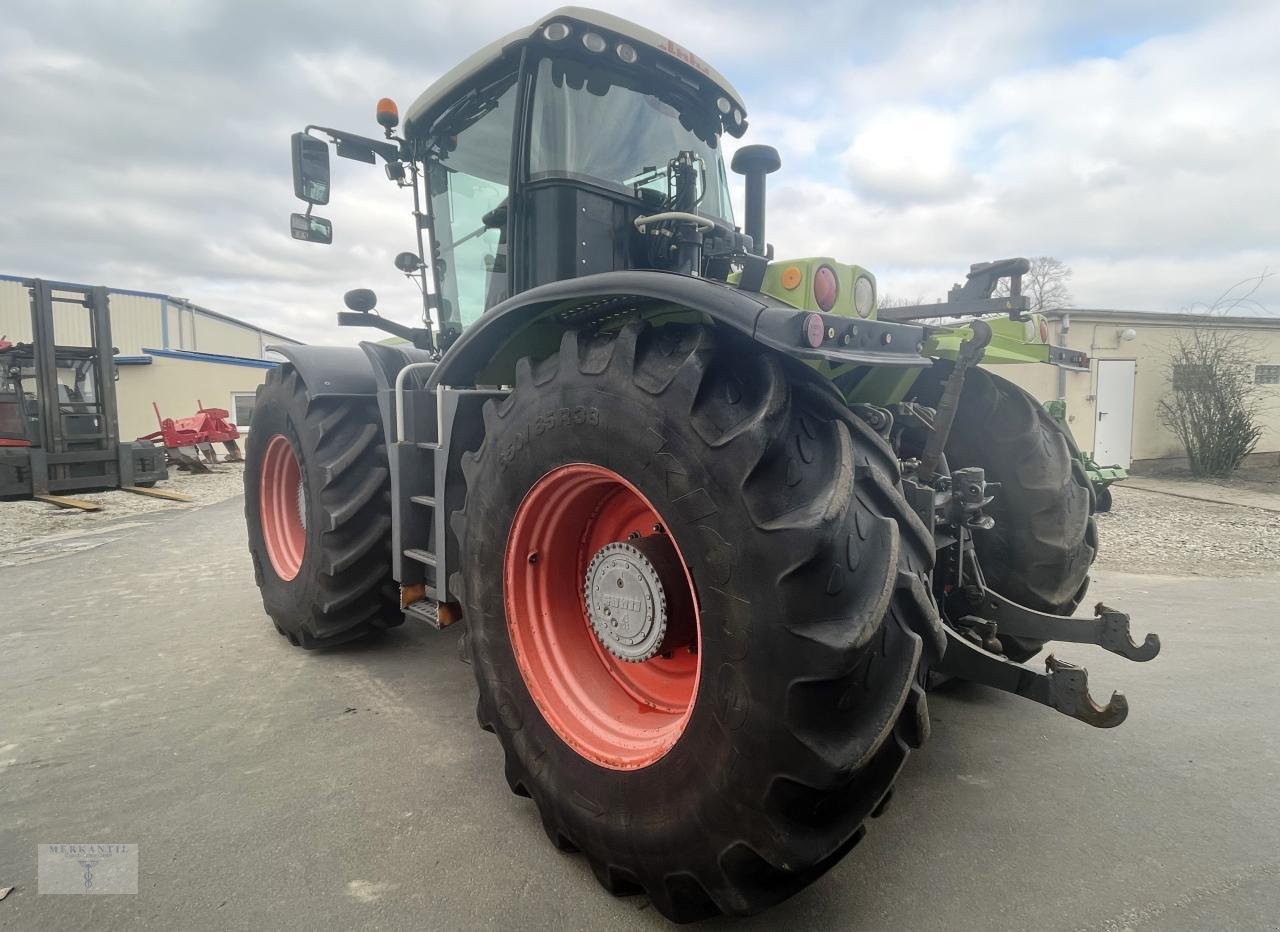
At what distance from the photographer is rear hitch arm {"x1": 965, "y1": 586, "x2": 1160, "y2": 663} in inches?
85.9

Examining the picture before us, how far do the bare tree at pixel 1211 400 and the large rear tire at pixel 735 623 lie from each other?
14.1 metres

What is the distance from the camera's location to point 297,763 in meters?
2.56

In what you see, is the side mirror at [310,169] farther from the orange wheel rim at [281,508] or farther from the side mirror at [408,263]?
the orange wheel rim at [281,508]

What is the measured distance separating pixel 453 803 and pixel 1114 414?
557 inches

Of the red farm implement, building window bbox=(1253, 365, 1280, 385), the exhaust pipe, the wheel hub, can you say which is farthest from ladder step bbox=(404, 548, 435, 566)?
building window bbox=(1253, 365, 1280, 385)

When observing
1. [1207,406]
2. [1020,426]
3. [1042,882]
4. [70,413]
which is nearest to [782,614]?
[1042,882]

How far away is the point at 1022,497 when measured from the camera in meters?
2.81

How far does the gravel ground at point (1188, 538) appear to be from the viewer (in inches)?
237

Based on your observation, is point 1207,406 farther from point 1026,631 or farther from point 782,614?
point 782,614

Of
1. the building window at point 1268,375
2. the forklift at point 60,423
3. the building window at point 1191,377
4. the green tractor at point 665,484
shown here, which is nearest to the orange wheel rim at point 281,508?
the green tractor at point 665,484

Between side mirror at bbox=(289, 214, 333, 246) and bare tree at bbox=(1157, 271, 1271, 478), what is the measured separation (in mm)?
14379

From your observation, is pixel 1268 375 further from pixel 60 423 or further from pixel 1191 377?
pixel 60 423

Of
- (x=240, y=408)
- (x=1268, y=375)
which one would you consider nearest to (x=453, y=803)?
(x=1268, y=375)

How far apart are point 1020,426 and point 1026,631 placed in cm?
84
